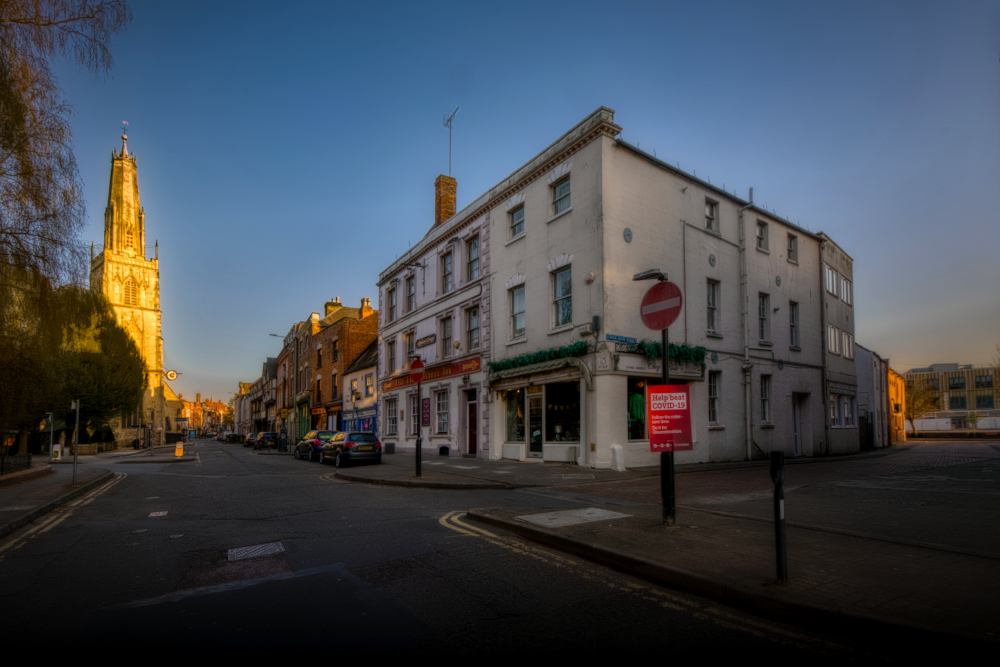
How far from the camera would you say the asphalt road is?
3.86 meters

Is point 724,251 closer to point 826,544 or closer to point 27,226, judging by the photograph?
point 826,544

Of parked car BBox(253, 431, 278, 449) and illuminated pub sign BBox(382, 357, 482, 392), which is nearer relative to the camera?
illuminated pub sign BBox(382, 357, 482, 392)

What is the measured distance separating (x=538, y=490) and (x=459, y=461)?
8.71m

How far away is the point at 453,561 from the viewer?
19.9 feet

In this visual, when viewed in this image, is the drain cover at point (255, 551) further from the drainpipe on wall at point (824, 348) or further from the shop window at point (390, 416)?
the drainpipe on wall at point (824, 348)

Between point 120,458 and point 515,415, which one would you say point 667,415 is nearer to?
point 515,415

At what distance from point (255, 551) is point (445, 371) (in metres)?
18.1

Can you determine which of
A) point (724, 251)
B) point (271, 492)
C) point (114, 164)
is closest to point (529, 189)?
point (724, 251)

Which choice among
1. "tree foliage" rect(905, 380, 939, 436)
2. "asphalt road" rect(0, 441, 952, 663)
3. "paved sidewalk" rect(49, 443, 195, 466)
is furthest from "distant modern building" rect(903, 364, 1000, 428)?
"asphalt road" rect(0, 441, 952, 663)

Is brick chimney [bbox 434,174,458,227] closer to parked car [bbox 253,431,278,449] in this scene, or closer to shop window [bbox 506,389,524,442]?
shop window [bbox 506,389,524,442]

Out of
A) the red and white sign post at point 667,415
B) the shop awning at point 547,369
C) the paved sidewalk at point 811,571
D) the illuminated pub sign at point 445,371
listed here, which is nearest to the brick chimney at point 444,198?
the illuminated pub sign at point 445,371

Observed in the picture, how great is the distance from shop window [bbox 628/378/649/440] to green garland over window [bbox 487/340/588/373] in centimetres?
189

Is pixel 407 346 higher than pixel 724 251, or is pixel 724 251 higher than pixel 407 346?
pixel 724 251

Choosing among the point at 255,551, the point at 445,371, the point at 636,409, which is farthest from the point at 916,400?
Result: the point at 255,551
